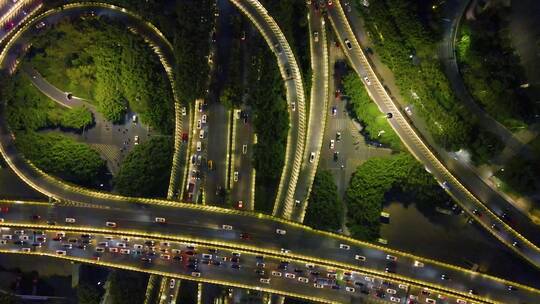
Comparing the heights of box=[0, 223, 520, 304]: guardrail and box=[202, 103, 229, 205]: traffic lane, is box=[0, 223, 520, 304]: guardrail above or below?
below

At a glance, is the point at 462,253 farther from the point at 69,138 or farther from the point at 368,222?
the point at 69,138

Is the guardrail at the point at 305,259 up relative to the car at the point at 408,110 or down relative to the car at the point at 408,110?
down

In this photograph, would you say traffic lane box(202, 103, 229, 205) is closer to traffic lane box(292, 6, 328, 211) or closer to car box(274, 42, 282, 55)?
car box(274, 42, 282, 55)

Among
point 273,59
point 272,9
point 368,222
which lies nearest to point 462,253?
point 368,222

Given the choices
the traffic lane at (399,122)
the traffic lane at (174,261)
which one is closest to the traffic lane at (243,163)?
the traffic lane at (174,261)

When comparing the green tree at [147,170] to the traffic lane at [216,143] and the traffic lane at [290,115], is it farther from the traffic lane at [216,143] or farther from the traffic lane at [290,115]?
the traffic lane at [290,115]

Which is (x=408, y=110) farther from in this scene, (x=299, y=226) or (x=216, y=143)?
(x=216, y=143)

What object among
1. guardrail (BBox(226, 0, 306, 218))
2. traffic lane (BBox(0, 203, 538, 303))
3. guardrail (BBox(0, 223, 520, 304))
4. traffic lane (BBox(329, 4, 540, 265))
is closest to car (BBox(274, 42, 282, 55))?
guardrail (BBox(226, 0, 306, 218))
